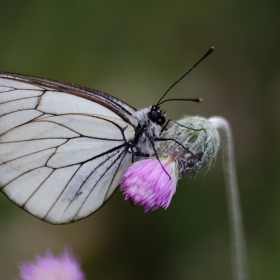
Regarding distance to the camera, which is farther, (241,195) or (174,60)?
(174,60)

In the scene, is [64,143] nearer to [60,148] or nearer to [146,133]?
[60,148]

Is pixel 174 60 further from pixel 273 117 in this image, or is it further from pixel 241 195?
pixel 241 195

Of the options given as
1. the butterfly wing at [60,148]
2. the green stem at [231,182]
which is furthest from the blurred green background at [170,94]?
the butterfly wing at [60,148]

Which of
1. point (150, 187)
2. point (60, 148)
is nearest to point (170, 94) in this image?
point (60, 148)

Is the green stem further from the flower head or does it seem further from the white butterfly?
the white butterfly

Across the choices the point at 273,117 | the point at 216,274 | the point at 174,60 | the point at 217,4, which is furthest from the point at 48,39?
the point at 216,274

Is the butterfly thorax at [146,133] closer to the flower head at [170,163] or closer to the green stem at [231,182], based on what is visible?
the flower head at [170,163]
